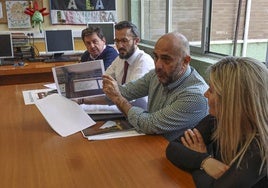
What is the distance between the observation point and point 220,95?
98 cm

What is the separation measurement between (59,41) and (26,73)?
0.67 m

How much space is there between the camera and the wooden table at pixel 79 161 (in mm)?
1021

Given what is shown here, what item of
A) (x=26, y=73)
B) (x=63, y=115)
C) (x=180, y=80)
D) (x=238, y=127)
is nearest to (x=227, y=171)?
(x=238, y=127)

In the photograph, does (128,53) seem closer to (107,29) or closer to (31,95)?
(31,95)

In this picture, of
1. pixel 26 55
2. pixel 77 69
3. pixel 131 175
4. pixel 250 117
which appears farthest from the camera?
pixel 26 55

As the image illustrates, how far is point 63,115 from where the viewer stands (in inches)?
62.5

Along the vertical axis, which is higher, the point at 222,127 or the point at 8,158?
the point at 222,127

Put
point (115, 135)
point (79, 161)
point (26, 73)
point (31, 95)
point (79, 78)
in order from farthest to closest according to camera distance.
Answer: point (26, 73), point (31, 95), point (79, 78), point (115, 135), point (79, 161)

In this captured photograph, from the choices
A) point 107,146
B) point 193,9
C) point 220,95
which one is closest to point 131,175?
point 107,146

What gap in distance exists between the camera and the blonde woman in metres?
0.89

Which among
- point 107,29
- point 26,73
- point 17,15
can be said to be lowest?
point 26,73

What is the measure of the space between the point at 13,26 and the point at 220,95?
3668 millimetres

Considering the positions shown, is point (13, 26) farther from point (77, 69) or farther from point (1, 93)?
point (77, 69)

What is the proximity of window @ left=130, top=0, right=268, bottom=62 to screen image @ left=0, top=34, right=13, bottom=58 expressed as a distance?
1.80m
